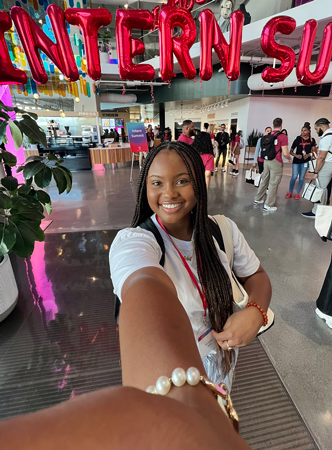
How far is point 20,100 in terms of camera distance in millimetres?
10922

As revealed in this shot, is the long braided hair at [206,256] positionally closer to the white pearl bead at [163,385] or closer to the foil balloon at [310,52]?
the white pearl bead at [163,385]

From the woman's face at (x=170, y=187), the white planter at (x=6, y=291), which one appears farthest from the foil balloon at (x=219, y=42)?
the white planter at (x=6, y=291)

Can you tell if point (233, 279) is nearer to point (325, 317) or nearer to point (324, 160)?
point (325, 317)

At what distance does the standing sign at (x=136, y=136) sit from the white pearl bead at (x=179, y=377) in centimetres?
646

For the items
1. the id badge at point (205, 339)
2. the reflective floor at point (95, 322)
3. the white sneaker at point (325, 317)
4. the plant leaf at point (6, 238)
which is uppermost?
the plant leaf at point (6, 238)

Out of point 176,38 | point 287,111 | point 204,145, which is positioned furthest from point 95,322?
point 287,111

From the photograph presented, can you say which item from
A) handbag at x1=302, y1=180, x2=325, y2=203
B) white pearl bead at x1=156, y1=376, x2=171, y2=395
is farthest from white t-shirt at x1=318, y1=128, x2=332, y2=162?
white pearl bead at x1=156, y1=376, x2=171, y2=395

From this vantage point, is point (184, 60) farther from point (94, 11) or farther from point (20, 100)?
point (20, 100)

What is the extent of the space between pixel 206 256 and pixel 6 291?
6.28ft

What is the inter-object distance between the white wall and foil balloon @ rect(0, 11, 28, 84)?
30.6ft

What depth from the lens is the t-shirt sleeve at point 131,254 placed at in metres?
0.66

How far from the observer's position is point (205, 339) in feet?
2.83

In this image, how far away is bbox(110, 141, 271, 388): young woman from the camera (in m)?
0.76

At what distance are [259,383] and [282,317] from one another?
2.28 feet
